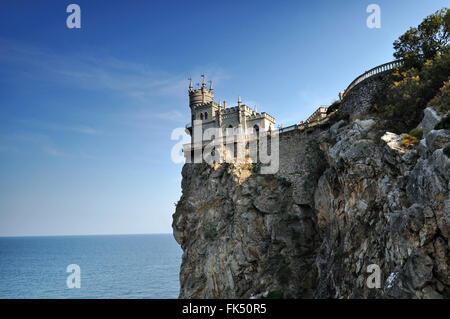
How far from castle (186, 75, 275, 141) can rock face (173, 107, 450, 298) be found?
5.82m

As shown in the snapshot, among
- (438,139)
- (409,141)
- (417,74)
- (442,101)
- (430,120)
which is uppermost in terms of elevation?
(417,74)

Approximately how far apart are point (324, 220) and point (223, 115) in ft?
65.1

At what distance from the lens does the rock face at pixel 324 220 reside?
45.0 ft

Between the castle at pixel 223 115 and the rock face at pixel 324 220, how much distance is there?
19.1 feet

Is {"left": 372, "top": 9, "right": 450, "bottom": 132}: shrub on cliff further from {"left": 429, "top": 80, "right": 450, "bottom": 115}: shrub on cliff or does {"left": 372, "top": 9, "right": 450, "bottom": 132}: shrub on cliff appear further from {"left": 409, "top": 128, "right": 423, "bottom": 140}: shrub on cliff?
{"left": 409, "top": 128, "right": 423, "bottom": 140}: shrub on cliff

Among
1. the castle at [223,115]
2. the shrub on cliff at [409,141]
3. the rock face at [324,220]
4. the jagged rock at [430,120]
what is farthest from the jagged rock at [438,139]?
the castle at [223,115]

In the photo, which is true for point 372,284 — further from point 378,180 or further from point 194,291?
point 194,291

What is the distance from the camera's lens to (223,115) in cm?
4128

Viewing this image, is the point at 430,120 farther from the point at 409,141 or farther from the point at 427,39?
the point at 427,39

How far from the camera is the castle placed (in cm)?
3972

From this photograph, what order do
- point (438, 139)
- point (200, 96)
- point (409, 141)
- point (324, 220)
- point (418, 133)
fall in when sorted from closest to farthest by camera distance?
point (438, 139), point (409, 141), point (418, 133), point (324, 220), point (200, 96)

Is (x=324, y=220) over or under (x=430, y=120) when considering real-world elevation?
under

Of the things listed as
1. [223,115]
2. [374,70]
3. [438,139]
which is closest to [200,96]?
[223,115]

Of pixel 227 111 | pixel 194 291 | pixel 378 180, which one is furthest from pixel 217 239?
pixel 378 180
